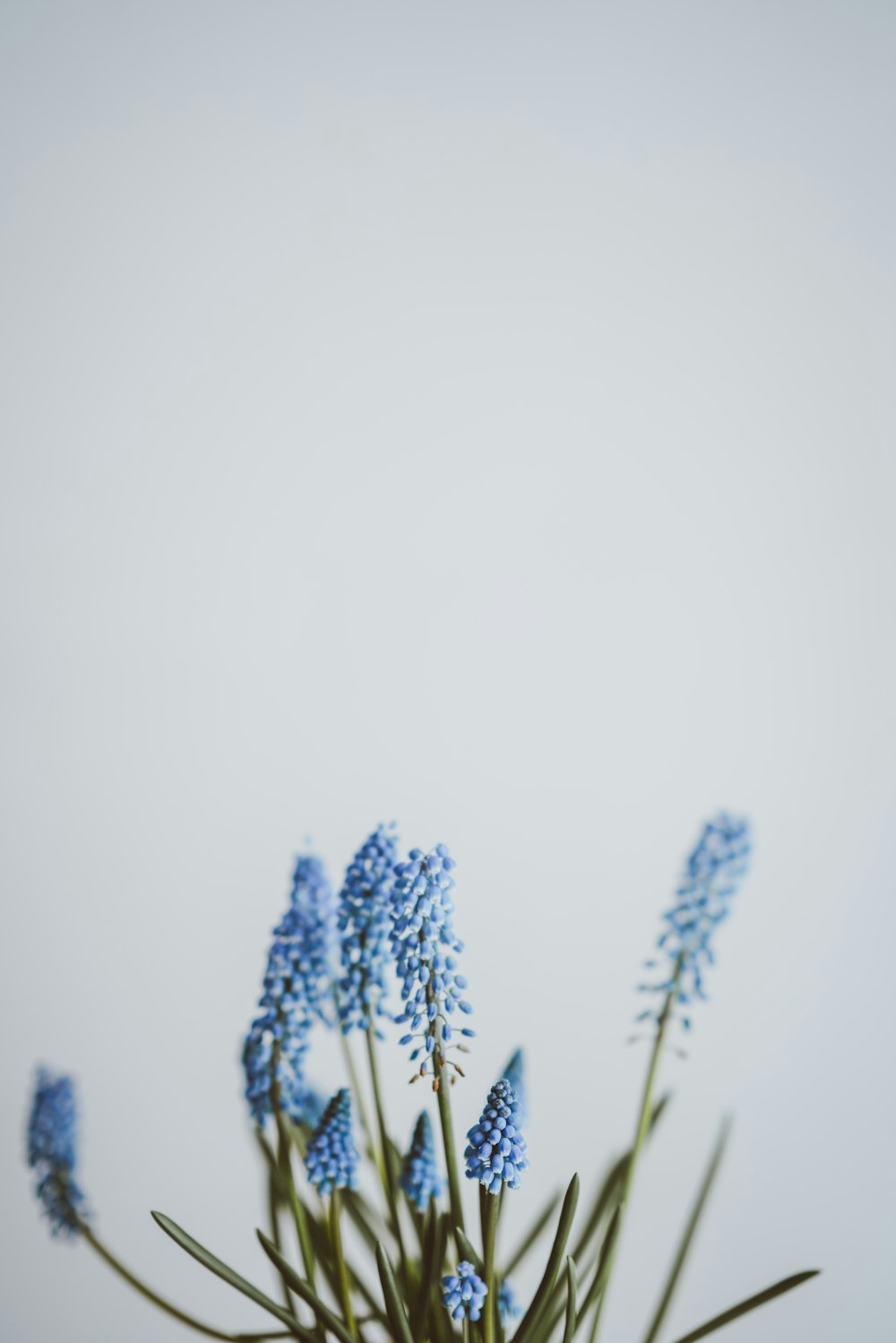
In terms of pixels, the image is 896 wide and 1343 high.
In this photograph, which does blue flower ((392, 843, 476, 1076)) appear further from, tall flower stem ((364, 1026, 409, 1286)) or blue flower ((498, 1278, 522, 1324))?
blue flower ((498, 1278, 522, 1324))

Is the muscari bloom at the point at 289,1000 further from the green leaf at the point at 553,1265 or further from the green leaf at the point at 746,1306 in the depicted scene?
the green leaf at the point at 746,1306

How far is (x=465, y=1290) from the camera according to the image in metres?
0.59

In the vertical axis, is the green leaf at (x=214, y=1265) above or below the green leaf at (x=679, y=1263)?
above

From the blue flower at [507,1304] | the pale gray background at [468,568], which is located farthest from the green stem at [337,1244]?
the pale gray background at [468,568]

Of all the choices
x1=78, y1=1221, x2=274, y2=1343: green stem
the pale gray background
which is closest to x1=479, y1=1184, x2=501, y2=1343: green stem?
x1=78, y1=1221, x2=274, y2=1343: green stem

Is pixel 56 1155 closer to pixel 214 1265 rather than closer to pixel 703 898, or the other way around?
pixel 214 1265

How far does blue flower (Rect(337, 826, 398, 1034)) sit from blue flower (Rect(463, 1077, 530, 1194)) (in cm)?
14

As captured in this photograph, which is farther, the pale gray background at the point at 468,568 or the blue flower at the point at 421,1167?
the pale gray background at the point at 468,568

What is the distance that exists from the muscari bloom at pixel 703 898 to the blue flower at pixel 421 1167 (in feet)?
0.57

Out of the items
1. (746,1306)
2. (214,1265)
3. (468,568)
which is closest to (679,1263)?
(746,1306)

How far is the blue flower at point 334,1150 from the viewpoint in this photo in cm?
66

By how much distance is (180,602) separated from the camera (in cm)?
128

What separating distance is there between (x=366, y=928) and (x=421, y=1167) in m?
0.18

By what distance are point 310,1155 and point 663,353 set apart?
97 centimetres
